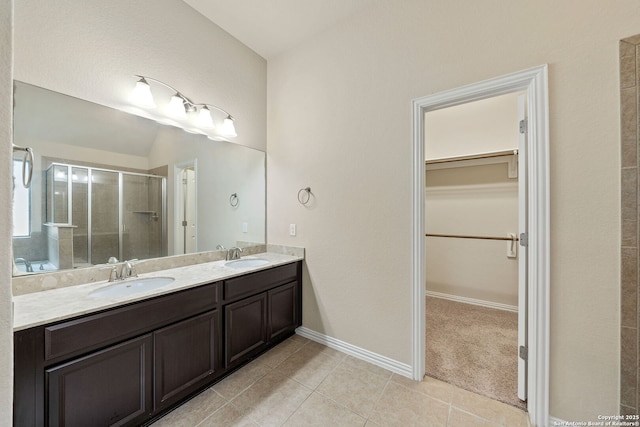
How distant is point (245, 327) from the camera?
194 centimetres

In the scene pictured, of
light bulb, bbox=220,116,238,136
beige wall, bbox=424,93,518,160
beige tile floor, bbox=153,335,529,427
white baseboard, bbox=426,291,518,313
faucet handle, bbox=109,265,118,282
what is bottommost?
beige tile floor, bbox=153,335,529,427

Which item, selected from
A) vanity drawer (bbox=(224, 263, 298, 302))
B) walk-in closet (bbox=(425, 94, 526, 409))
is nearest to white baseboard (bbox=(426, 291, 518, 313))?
walk-in closet (bbox=(425, 94, 526, 409))

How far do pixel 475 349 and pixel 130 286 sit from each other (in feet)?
9.35

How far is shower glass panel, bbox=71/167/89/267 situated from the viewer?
1547 mm

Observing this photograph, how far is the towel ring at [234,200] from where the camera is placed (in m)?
2.48

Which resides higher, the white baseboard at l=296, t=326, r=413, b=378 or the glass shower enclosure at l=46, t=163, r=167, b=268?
the glass shower enclosure at l=46, t=163, r=167, b=268

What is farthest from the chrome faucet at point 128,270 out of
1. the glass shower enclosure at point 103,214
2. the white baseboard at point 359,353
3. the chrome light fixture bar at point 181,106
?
the white baseboard at point 359,353

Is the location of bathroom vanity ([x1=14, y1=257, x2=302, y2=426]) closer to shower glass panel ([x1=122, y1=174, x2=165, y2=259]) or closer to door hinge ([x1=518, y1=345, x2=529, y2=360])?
shower glass panel ([x1=122, y1=174, x2=165, y2=259])

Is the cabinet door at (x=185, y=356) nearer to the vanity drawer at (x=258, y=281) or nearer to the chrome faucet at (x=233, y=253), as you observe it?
the vanity drawer at (x=258, y=281)

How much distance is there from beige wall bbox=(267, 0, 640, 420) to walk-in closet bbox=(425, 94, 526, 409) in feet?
3.29

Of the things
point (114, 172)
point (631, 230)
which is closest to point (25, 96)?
point (114, 172)

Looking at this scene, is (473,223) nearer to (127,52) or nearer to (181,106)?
(181,106)

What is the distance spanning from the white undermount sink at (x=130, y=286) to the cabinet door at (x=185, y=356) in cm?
37

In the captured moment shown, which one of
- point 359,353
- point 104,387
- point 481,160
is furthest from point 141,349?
point 481,160
